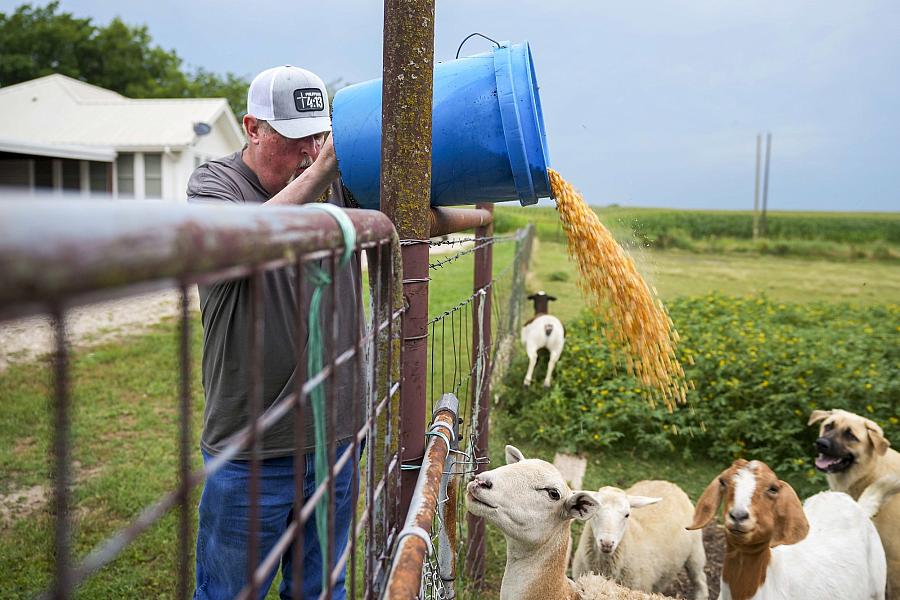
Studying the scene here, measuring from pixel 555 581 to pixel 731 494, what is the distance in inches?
37.1

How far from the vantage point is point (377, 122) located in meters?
1.91

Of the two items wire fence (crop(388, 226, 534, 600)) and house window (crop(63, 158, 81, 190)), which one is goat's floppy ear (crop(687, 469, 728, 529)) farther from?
house window (crop(63, 158, 81, 190))

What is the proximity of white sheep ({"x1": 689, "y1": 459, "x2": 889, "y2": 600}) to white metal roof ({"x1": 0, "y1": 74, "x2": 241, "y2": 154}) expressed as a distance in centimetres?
2157

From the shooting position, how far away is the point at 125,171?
76.1 ft

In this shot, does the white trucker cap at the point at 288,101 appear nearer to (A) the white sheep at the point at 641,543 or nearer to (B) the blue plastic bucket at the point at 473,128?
(B) the blue plastic bucket at the point at 473,128

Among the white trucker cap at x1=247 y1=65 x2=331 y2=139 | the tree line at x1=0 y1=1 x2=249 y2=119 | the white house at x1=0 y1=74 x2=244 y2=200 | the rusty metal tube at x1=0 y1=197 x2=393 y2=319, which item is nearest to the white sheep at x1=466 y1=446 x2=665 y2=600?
the white trucker cap at x1=247 y1=65 x2=331 y2=139

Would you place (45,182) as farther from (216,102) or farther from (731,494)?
(731,494)

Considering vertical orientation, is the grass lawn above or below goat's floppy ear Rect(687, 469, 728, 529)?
below

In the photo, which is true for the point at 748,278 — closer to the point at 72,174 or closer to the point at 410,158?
the point at 72,174

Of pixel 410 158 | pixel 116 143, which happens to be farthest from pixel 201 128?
pixel 410 158

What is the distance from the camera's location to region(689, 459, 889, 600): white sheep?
10.1ft

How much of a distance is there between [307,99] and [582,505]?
5.63 ft

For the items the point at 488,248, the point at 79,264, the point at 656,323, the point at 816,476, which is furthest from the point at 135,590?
the point at 816,476

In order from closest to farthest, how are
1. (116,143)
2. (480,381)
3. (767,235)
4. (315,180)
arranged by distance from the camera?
(315,180)
(480,381)
(116,143)
(767,235)
